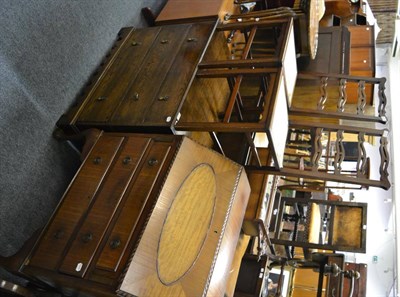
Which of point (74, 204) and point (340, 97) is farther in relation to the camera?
point (340, 97)

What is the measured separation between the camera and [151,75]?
2414mm

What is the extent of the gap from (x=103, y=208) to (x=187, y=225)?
1.37 feet

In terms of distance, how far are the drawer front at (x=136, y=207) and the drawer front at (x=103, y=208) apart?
5cm

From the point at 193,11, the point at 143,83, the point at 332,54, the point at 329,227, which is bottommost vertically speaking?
the point at 329,227

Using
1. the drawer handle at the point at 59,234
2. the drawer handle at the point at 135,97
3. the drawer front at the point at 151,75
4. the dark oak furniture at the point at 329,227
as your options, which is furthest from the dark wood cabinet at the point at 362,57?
the drawer handle at the point at 59,234

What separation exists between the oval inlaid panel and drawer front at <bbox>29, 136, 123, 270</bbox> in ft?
1.48

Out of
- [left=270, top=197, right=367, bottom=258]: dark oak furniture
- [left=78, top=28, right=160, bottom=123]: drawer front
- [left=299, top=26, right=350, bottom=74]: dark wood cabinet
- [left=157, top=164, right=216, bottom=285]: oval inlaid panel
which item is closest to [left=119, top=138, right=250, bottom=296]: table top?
[left=157, top=164, right=216, bottom=285]: oval inlaid panel

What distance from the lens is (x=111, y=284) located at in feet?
5.04

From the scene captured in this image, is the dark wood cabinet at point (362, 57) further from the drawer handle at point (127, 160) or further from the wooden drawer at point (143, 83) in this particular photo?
the drawer handle at point (127, 160)

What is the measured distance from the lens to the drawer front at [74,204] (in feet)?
5.62

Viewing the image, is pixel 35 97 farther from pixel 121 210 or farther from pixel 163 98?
pixel 121 210

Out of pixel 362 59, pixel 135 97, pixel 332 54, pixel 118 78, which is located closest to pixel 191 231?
pixel 135 97

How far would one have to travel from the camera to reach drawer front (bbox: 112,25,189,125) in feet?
7.27

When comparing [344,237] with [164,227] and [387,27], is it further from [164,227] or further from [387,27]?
[387,27]
